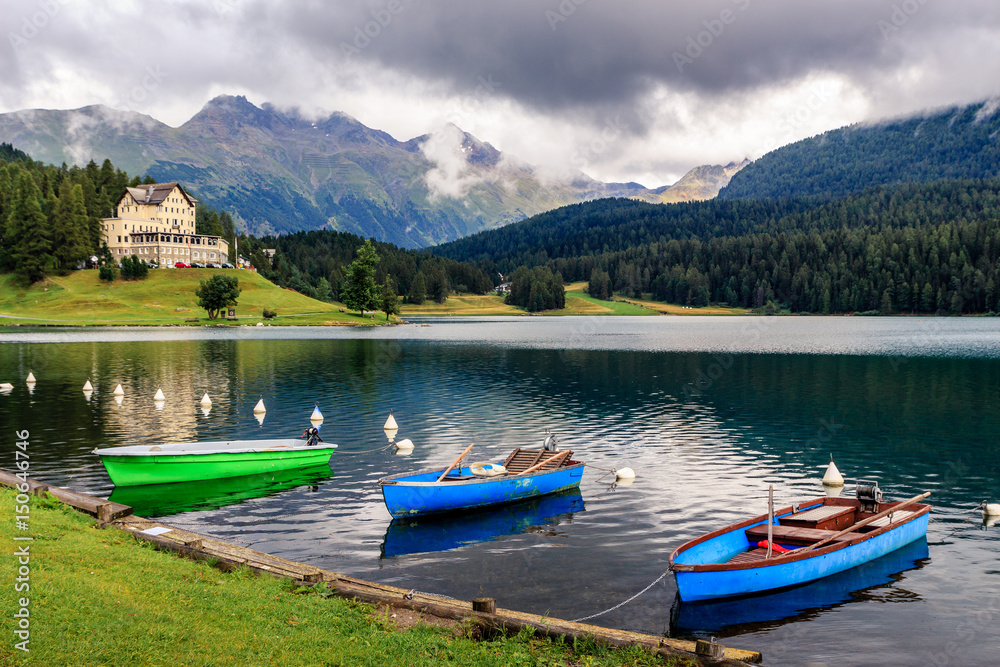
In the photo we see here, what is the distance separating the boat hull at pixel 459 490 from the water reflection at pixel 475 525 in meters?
0.41

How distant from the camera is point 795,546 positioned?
23547 millimetres

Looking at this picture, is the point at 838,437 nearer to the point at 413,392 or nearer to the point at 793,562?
the point at 793,562

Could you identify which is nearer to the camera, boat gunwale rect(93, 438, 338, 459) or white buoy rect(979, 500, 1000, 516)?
white buoy rect(979, 500, 1000, 516)

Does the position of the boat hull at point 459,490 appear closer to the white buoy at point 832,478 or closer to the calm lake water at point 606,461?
the calm lake water at point 606,461

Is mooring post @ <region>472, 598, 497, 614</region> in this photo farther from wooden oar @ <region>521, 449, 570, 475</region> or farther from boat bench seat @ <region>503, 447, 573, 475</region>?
boat bench seat @ <region>503, 447, 573, 475</region>

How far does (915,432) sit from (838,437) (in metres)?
6.48

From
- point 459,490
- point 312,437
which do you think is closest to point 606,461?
point 459,490

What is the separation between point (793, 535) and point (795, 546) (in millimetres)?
418

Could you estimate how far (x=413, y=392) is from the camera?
225ft

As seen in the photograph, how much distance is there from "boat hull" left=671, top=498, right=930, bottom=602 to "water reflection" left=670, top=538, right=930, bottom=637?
291 millimetres

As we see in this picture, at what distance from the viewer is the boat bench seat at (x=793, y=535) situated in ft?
76.3

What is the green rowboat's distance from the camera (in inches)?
1318

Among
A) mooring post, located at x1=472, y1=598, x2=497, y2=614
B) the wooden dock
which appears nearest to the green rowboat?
the wooden dock

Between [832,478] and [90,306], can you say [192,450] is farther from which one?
[90,306]
